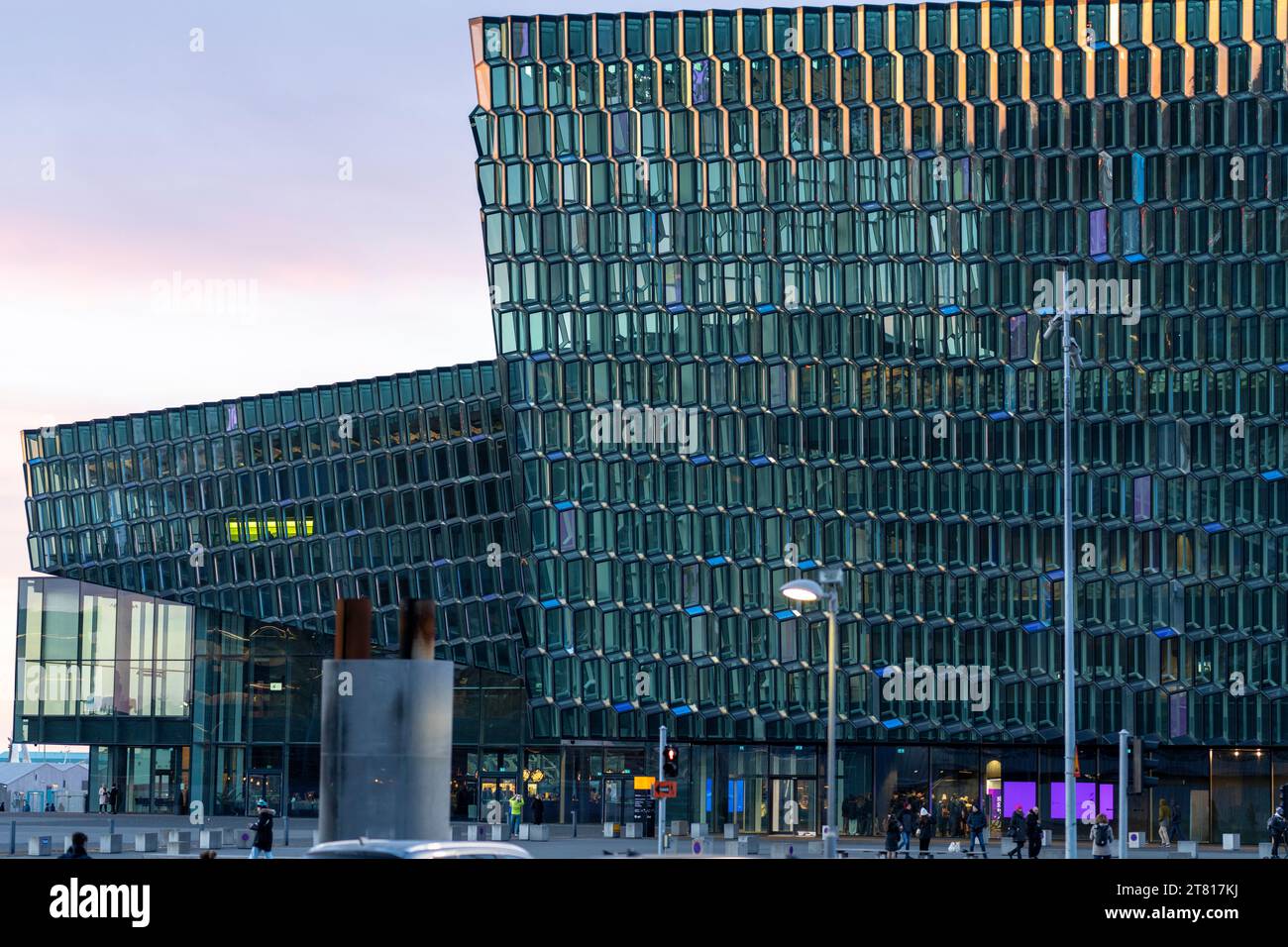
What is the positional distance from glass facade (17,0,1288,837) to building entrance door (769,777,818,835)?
0.11 meters

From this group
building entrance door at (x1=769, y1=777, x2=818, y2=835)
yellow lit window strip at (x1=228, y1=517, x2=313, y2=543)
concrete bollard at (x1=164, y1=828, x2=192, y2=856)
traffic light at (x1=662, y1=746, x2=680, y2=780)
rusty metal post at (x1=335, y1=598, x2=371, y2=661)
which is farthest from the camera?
yellow lit window strip at (x1=228, y1=517, x2=313, y2=543)

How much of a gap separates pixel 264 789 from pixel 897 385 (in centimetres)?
3571

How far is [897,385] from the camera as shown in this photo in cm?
7500

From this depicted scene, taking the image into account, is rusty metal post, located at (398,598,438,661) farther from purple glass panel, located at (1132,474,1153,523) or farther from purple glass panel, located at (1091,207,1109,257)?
purple glass panel, located at (1091,207,1109,257)

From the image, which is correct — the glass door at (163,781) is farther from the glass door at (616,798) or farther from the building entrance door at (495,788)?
the glass door at (616,798)

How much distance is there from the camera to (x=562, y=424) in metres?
76.6

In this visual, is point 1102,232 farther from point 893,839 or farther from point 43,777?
point 43,777

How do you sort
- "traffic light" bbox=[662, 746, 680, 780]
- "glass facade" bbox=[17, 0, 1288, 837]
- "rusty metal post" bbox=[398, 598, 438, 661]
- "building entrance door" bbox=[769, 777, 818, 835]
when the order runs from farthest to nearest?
"building entrance door" bbox=[769, 777, 818, 835]
"glass facade" bbox=[17, 0, 1288, 837]
"traffic light" bbox=[662, 746, 680, 780]
"rusty metal post" bbox=[398, 598, 438, 661]

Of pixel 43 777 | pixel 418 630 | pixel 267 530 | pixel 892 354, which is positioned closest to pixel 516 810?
pixel 267 530

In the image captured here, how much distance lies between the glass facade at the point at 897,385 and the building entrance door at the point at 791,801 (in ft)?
0.37

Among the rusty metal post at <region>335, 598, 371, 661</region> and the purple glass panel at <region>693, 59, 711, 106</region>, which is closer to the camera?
the rusty metal post at <region>335, 598, 371, 661</region>

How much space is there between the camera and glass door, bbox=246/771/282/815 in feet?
292

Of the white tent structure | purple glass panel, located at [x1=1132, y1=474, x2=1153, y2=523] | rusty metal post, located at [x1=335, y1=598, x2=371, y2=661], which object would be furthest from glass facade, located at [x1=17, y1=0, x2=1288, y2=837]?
the white tent structure
